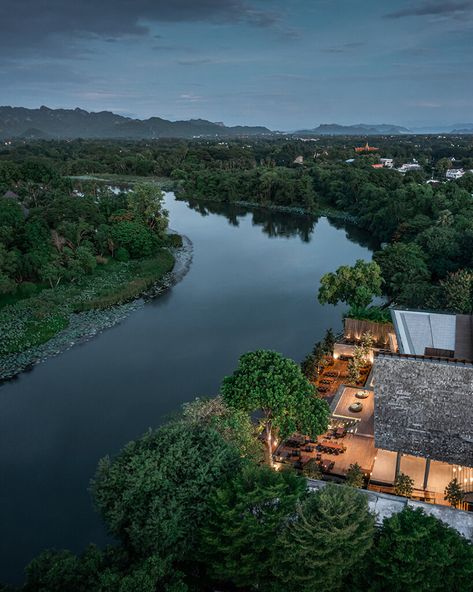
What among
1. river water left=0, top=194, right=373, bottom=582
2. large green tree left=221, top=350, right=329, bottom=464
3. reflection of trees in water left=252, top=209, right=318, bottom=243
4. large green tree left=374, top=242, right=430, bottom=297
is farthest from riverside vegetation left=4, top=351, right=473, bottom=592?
reflection of trees in water left=252, top=209, right=318, bottom=243

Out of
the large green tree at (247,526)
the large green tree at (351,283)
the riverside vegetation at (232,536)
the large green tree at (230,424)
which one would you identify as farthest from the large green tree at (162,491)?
the large green tree at (351,283)

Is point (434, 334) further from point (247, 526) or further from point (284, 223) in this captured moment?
point (284, 223)

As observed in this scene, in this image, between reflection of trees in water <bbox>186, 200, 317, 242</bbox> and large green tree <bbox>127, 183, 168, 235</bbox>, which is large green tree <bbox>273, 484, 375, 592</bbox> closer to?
large green tree <bbox>127, 183, 168, 235</bbox>

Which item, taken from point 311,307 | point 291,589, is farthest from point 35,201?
point 291,589

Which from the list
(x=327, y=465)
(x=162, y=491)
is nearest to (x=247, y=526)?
(x=162, y=491)

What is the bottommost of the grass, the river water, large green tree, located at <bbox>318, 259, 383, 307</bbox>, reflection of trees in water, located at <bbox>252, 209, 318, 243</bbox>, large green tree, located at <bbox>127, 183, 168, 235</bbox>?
the river water

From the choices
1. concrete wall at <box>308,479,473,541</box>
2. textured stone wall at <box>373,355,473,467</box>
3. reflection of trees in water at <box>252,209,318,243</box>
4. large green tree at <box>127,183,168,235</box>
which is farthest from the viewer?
reflection of trees in water at <box>252,209,318,243</box>

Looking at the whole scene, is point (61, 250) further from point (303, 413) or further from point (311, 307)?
point (303, 413)
